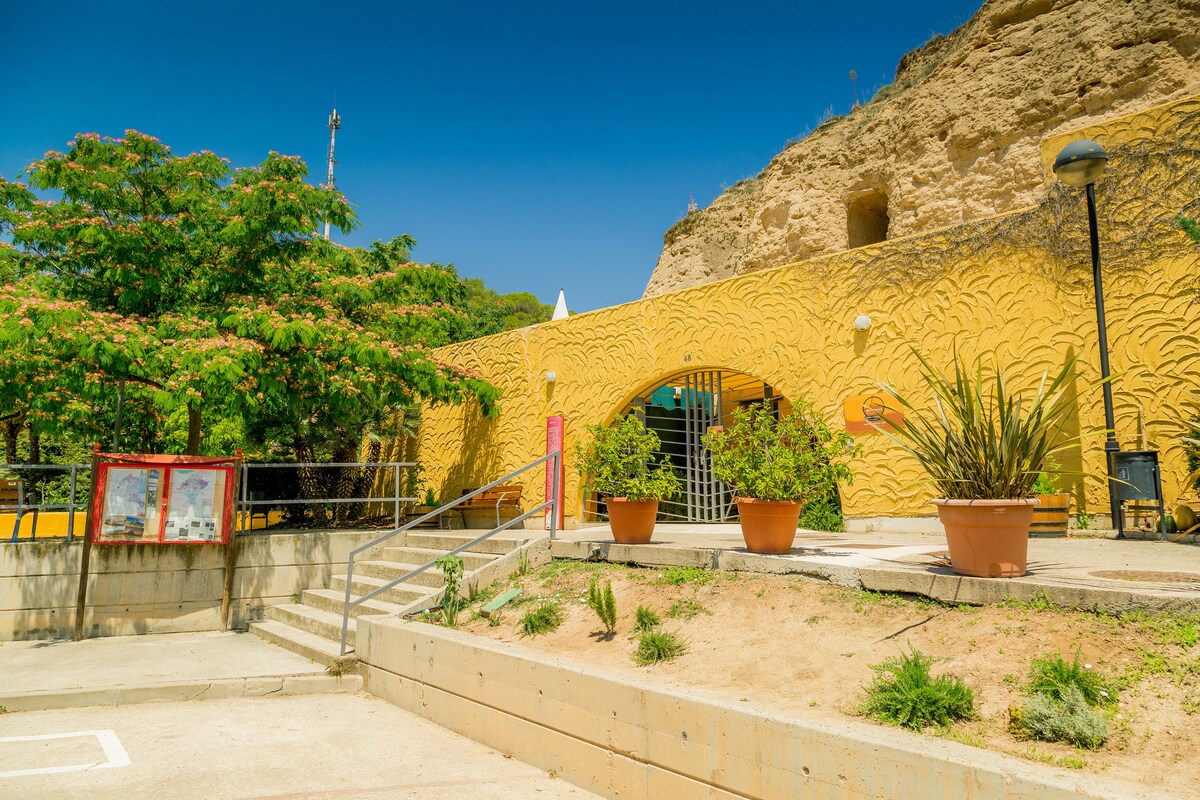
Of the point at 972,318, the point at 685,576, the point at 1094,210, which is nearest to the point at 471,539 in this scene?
the point at 685,576

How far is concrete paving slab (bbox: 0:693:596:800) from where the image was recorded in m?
4.55

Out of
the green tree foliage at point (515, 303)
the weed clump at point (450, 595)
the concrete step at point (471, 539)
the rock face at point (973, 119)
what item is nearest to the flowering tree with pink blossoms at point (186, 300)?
the concrete step at point (471, 539)

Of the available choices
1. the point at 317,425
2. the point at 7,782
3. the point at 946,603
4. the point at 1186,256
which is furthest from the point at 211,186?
the point at 1186,256

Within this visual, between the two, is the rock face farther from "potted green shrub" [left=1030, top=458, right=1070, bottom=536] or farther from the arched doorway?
"potted green shrub" [left=1030, top=458, right=1070, bottom=536]

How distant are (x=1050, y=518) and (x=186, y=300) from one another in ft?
37.5

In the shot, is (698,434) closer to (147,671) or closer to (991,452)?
(991,452)

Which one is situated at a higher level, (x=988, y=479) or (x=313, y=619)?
(x=988, y=479)

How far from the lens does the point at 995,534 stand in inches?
183

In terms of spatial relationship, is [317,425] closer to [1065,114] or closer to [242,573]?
[242,573]

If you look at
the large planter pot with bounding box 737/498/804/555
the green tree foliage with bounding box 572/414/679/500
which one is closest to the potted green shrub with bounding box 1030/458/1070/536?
the large planter pot with bounding box 737/498/804/555

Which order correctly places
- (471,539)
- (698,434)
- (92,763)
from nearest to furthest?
(92,763)
(471,539)
(698,434)

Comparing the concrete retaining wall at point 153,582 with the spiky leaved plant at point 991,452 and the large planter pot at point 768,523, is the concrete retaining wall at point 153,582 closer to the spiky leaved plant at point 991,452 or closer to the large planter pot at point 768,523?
the large planter pot at point 768,523

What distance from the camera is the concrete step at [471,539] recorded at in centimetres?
875

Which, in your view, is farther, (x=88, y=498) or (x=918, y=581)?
(x=88, y=498)
